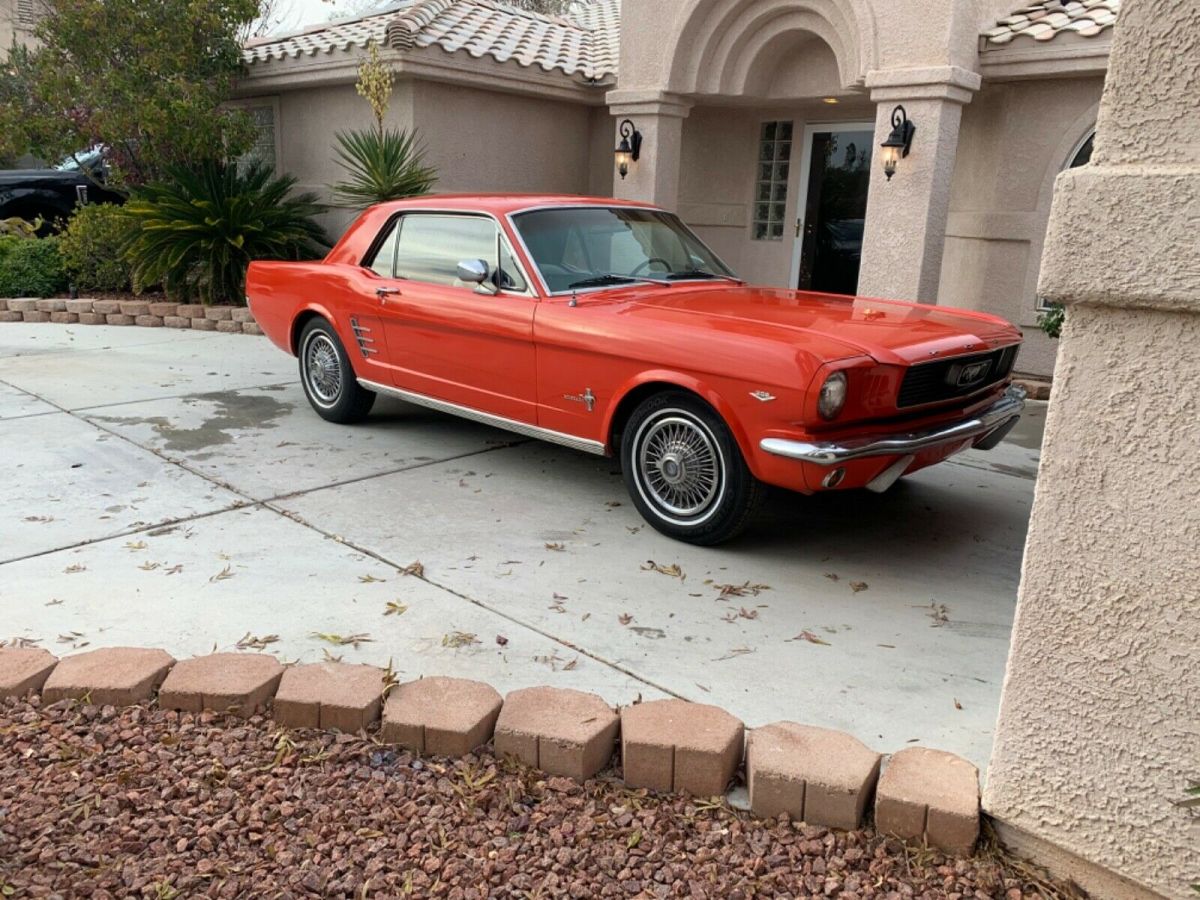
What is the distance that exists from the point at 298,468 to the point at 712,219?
7759mm

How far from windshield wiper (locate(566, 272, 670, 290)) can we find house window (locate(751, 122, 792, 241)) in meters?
6.70

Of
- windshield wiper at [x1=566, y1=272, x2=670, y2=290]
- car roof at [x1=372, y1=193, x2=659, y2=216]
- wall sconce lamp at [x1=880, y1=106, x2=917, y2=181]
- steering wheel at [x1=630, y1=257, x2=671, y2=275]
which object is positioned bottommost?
windshield wiper at [x1=566, y1=272, x2=670, y2=290]

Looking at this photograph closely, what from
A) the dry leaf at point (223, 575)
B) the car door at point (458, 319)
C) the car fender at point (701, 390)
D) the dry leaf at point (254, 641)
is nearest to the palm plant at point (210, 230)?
the car door at point (458, 319)

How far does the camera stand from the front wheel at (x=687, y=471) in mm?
4461

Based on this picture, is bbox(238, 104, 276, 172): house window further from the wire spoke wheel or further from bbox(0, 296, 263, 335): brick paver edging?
the wire spoke wheel

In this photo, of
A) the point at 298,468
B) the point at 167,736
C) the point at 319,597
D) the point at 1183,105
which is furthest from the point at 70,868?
the point at 298,468

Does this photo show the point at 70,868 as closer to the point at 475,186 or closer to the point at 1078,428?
the point at 1078,428

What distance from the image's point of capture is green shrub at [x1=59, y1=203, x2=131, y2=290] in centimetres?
1205

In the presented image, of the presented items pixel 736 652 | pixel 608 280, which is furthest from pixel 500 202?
pixel 736 652

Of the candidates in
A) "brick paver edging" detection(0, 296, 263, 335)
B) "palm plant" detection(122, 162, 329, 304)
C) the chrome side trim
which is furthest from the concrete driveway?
"palm plant" detection(122, 162, 329, 304)

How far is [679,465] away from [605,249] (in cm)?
163

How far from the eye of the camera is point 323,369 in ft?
22.6

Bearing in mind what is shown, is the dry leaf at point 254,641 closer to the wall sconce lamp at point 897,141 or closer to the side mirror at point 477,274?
the side mirror at point 477,274

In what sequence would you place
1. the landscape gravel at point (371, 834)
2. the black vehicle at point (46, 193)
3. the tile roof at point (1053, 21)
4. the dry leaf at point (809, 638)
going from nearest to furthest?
the landscape gravel at point (371, 834) → the dry leaf at point (809, 638) → the tile roof at point (1053, 21) → the black vehicle at point (46, 193)
